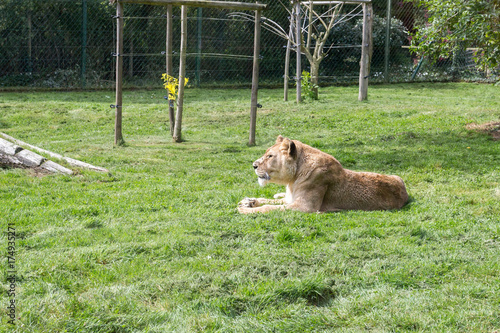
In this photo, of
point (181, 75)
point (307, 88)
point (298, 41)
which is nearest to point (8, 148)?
point (181, 75)

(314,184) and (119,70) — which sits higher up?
(119,70)

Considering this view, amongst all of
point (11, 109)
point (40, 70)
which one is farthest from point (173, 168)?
point (40, 70)

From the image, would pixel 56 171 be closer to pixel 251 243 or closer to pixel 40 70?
pixel 251 243

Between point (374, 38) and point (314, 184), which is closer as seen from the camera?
point (314, 184)

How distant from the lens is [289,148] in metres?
6.17

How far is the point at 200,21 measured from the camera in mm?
18531

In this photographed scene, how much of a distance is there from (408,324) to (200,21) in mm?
16092

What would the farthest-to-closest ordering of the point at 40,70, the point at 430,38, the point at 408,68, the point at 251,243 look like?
the point at 408,68 → the point at 40,70 → the point at 430,38 → the point at 251,243

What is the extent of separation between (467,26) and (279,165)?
594cm

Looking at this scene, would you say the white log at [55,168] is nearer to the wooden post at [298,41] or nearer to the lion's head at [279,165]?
the lion's head at [279,165]

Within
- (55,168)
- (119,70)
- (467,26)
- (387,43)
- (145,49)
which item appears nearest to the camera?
(55,168)

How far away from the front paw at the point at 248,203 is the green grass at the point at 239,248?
19 centimetres

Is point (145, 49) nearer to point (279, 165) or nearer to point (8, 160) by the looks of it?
point (8, 160)

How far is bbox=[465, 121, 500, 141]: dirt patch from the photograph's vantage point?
10.6 m
